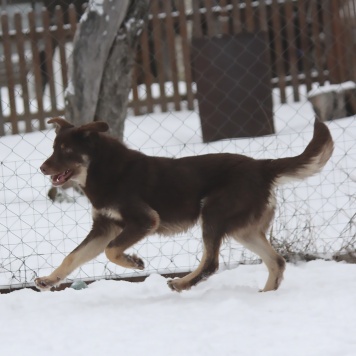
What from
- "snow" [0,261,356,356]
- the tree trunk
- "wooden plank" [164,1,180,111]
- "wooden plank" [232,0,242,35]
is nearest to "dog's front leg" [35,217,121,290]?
"snow" [0,261,356,356]

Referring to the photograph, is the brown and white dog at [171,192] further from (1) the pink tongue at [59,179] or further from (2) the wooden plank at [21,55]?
(2) the wooden plank at [21,55]

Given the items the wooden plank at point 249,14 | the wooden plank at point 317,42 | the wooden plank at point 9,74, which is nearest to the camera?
the wooden plank at point 9,74

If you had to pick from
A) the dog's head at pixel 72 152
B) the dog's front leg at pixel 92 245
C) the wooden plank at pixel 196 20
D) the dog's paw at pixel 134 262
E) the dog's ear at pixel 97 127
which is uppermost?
the wooden plank at pixel 196 20

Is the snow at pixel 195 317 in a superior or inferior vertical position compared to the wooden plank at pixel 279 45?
inferior

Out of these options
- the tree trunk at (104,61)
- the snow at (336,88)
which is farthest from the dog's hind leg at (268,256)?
the snow at (336,88)

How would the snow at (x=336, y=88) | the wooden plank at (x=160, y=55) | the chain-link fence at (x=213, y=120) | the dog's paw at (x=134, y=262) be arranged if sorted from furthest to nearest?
the wooden plank at (x=160, y=55) < the snow at (x=336, y=88) < the chain-link fence at (x=213, y=120) < the dog's paw at (x=134, y=262)

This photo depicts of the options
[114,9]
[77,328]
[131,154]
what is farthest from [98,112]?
[77,328]

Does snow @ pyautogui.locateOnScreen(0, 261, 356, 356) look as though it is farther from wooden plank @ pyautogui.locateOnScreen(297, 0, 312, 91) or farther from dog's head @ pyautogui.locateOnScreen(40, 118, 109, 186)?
wooden plank @ pyautogui.locateOnScreen(297, 0, 312, 91)

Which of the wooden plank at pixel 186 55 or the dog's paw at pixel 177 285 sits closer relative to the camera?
the dog's paw at pixel 177 285

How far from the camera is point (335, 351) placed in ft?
10.1

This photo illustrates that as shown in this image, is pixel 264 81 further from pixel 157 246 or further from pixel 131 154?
pixel 131 154

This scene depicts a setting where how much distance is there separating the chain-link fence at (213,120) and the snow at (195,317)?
1.81 ft

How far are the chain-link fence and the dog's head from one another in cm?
87

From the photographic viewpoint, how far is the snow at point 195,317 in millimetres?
3312
